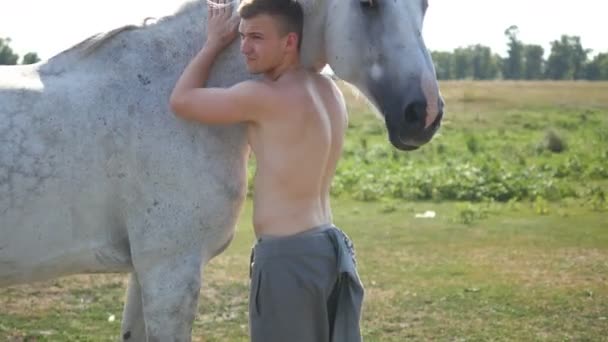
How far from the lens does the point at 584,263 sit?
8797mm

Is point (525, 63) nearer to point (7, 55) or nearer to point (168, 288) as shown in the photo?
point (7, 55)

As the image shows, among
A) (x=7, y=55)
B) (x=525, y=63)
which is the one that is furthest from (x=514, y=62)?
(x=7, y=55)

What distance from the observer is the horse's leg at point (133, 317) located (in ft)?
11.5

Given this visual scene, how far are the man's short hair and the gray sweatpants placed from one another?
26.8 inches

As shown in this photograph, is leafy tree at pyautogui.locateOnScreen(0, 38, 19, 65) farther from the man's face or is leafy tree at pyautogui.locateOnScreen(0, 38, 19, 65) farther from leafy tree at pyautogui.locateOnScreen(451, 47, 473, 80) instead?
leafy tree at pyautogui.locateOnScreen(451, 47, 473, 80)

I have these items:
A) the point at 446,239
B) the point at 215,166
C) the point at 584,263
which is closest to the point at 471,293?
the point at 584,263

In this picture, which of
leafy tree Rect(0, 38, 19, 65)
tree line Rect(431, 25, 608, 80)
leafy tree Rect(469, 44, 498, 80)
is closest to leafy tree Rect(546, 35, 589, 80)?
tree line Rect(431, 25, 608, 80)

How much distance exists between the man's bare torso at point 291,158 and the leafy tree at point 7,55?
10.1m

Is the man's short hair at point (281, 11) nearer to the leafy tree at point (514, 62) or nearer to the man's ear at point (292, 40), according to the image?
the man's ear at point (292, 40)

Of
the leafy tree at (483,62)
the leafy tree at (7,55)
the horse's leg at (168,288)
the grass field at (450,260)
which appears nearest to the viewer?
the horse's leg at (168,288)

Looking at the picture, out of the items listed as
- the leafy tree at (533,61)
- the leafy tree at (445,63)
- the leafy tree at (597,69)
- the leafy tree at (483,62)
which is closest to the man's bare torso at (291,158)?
the leafy tree at (445,63)

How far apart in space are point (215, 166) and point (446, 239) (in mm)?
7135

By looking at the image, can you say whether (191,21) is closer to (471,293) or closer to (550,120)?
(471,293)

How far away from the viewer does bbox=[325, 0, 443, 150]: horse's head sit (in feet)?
9.71
